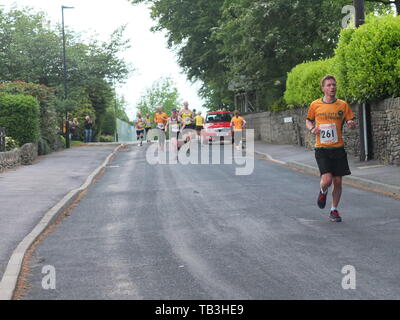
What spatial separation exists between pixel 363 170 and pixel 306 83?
10535 mm

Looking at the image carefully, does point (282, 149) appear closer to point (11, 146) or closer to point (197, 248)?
point (11, 146)

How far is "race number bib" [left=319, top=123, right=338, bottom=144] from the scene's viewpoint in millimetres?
10109

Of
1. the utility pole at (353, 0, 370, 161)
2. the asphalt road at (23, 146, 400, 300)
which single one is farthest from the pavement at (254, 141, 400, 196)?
the asphalt road at (23, 146, 400, 300)

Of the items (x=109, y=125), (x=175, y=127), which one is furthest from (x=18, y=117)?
(x=109, y=125)

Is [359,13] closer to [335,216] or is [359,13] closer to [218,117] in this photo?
[335,216]

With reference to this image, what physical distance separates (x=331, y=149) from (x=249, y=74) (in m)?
24.3

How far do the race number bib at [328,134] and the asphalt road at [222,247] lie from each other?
110cm

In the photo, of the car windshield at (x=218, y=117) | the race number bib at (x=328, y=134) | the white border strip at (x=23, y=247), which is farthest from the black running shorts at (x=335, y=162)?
the car windshield at (x=218, y=117)

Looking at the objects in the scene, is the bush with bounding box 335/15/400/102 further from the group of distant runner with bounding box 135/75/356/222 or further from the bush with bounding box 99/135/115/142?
the bush with bounding box 99/135/115/142

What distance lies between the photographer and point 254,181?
16453 millimetres

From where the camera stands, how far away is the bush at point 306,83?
86.2 feet

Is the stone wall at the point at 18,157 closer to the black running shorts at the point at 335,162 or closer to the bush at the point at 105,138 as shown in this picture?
the black running shorts at the point at 335,162

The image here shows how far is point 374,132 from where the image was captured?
19.6 meters

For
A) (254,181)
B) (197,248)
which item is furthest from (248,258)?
(254,181)
